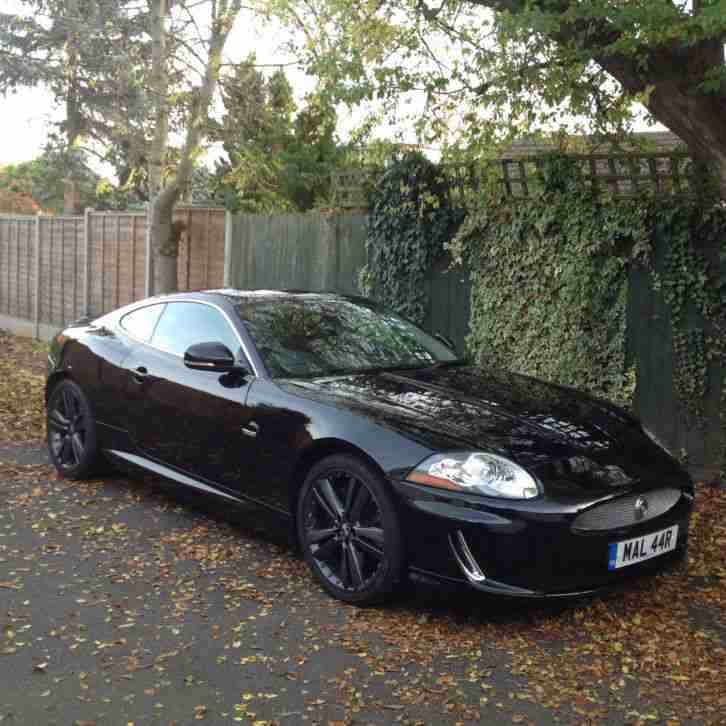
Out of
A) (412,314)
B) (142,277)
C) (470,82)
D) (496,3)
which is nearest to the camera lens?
(496,3)

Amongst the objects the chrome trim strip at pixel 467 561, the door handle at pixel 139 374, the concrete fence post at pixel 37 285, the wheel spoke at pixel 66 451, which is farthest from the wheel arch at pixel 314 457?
the concrete fence post at pixel 37 285

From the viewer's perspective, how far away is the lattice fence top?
6.97m

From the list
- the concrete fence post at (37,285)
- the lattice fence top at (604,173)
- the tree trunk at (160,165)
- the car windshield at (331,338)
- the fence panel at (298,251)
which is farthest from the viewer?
the concrete fence post at (37,285)

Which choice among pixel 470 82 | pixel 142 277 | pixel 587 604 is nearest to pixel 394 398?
pixel 587 604

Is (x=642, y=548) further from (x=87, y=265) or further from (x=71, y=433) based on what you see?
(x=87, y=265)

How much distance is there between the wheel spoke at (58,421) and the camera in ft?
21.5

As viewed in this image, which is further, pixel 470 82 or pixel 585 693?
pixel 470 82

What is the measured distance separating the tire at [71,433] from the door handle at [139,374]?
2.08 ft

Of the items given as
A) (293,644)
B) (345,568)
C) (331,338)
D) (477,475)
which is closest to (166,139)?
(331,338)

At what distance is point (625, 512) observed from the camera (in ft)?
13.4

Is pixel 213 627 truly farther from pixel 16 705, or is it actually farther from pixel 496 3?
pixel 496 3

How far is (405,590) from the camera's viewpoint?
4.16 metres

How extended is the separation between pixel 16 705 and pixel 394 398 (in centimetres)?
217

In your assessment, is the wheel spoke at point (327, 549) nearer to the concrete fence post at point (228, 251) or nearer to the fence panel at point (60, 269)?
the concrete fence post at point (228, 251)
